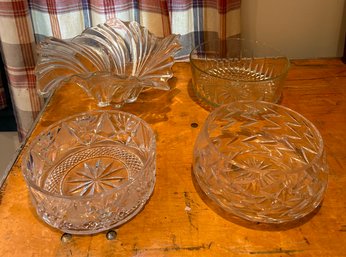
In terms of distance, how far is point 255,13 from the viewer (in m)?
0.99

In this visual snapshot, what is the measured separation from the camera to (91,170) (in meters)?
0.71

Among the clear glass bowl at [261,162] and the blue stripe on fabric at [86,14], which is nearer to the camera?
the clear glass bowl at [261,162]

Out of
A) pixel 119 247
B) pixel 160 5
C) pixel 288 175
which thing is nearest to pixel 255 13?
pixel 160 5

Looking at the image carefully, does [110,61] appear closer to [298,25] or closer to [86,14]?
[86,14]

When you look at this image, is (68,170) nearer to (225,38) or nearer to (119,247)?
(119,247)

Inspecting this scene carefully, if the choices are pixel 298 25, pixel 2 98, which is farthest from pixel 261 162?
pixel 2 98

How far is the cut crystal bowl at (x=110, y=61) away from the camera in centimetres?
76

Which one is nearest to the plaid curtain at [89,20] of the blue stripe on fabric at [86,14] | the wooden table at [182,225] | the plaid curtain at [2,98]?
the blue stripe on fabric at [86,14]

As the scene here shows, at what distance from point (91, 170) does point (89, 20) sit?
42 cm

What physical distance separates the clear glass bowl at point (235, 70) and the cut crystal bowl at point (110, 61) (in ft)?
0.24

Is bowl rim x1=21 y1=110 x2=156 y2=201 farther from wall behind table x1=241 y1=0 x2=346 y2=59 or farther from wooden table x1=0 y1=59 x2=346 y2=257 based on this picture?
wall behind table x1=241 y1=0 x2=346 y2=59

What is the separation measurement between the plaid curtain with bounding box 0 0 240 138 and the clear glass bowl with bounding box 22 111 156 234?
0.30m

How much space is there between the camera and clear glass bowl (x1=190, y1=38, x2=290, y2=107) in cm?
79

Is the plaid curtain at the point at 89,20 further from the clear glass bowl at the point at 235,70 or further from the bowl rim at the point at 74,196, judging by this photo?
the bowl rim at the point at 74,196
